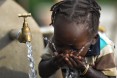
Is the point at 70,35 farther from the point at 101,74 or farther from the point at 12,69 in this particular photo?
the point at 12,69

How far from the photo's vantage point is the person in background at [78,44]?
62.2 inches

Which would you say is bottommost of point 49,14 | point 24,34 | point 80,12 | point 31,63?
point 49,14

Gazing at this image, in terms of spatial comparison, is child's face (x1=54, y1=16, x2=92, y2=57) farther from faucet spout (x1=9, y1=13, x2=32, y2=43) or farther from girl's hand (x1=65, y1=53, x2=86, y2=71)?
faucet spout (x1=9, y1=13, x2=32, y2=43)

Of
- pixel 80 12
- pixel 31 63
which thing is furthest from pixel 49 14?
pixel 80 12

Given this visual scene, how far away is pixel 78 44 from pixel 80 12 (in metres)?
0.12

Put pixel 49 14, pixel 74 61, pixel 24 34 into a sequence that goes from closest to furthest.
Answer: pixel 74 61 → pixel 24 34 → pixel 49 14

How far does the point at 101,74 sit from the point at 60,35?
30cm

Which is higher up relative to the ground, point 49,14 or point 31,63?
point 31,63

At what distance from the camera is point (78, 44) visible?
5.26 feet

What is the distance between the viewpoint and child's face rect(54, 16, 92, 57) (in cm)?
158

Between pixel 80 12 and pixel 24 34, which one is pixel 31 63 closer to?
→ pixel 24 34

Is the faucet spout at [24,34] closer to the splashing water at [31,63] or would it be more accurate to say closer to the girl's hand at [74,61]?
the splashing water at [31,63]

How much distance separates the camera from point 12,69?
77.0 inches

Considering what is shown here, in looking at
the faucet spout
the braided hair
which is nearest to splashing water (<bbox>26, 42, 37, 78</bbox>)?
the faucet spout
